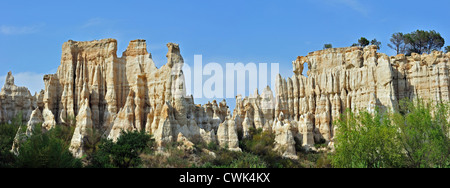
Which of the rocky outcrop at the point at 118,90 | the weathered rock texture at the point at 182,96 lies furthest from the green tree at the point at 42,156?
the rocky outcrop at the point at 118,90

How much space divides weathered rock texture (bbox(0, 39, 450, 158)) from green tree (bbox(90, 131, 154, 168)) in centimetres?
279

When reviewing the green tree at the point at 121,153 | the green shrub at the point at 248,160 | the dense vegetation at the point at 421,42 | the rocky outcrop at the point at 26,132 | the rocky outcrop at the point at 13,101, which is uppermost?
the dense vegetation at the point at 421,42

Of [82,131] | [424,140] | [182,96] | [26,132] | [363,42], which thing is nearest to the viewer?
[424,140]

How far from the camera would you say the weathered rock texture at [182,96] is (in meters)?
42.9

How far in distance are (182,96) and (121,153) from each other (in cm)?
986

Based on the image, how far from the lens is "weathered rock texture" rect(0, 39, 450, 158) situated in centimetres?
4291

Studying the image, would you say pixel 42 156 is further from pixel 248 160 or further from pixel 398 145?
pixel 398 145

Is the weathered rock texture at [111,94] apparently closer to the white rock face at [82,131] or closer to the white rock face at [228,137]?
the white rock face at [82,131]

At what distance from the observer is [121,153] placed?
1359 inches

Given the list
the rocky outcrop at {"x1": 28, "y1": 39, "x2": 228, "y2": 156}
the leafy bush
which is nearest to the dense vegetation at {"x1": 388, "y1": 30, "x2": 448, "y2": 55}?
the rocky outcrop at {"x1": 28, "y1": 39, "x2": 228, "y2": 156}

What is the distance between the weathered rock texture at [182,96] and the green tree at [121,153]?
2787mm

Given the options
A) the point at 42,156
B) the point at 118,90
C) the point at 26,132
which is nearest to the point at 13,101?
the point at 26,132

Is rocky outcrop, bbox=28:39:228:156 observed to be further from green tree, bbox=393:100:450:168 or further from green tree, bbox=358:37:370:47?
green tree, bbox=358:37:370:47
